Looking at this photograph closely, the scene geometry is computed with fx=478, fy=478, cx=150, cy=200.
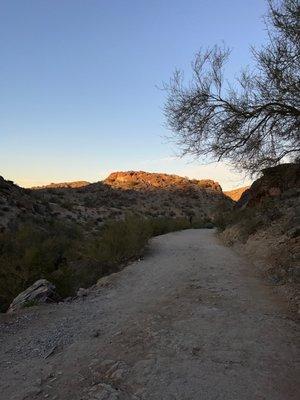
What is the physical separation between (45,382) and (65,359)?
2.40ft

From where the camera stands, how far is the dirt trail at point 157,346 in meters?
5.49

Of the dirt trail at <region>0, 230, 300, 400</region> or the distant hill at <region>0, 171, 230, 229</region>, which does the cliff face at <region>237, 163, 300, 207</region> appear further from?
the distant hill at <region>0, 171, 230, 229</region>

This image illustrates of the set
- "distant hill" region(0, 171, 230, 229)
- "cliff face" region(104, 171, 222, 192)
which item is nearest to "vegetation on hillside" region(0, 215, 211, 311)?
"distant hill" region(0, 171, 230, 229)

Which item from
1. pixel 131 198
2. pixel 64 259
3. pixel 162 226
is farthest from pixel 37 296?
pixel 131 198

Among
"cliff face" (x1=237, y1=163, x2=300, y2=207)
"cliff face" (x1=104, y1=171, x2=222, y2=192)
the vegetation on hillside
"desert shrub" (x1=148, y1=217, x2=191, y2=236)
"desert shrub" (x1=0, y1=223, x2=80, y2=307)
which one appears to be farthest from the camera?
"cliff face" (x1=104, y1=171, x2=222, y2=192)

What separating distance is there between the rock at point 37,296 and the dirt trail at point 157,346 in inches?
19.7

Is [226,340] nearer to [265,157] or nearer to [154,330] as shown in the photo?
[154,330]

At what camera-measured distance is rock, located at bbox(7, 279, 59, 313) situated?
9.93 meters

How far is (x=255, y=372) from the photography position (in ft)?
18.9

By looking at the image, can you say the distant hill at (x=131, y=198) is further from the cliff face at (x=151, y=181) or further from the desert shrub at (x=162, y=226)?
the desert shrub at (x=162, y=226)

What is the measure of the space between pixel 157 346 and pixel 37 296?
14.1ft

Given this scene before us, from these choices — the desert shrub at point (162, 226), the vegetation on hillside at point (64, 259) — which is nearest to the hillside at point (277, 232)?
the vegetation on hillside at point (64, 259)

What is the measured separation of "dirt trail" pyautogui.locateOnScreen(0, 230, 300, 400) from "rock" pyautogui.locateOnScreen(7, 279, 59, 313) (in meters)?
0.50

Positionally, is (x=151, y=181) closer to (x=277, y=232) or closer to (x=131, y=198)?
(x=131, y=198)
